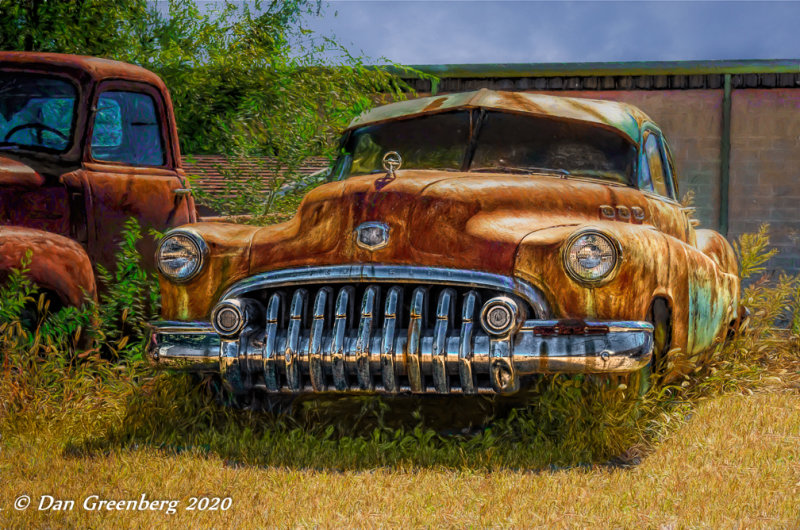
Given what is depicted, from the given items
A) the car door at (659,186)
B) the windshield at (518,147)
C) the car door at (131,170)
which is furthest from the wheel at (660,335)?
the car door at (131,170)

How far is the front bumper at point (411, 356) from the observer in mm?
3656

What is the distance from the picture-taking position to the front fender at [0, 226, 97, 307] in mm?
4738

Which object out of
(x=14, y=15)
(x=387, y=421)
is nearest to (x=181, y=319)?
(x=387, y=421)

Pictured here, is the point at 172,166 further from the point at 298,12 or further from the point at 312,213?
the point at 298,12

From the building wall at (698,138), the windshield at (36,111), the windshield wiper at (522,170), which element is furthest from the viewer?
the building wall at (698,138)

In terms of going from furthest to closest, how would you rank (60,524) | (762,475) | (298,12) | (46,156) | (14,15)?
(298,12), (14,15), (46,156), (762,475), (60,524)

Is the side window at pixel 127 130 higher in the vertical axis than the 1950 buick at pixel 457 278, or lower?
higher

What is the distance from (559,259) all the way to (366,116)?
80.9 inches

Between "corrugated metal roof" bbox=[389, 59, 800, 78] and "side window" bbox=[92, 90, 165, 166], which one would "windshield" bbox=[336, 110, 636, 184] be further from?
"corrugated metal roof" bbox=[389, 59, 800, 78]

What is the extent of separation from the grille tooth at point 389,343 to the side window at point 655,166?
187 cm

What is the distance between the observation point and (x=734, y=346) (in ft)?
19.5

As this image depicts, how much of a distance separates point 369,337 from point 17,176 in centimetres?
251

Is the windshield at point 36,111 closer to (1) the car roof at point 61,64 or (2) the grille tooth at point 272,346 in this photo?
(1) the car roof at point 61,64

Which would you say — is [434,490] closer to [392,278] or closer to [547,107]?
[392,278]
